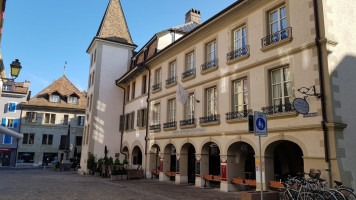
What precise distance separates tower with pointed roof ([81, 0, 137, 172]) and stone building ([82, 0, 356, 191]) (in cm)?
662

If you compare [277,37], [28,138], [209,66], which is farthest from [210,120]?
[28,138]

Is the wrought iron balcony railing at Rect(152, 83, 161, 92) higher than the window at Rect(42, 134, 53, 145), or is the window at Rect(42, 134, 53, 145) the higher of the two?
the wrought iron balcony railing at Rect(152, 83, 161, 92)

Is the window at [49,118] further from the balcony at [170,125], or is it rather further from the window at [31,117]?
the balcony at [170,125]

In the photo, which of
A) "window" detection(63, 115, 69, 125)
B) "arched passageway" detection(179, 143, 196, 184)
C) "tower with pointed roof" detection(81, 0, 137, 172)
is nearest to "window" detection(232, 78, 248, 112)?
"arched passageway" detection(179, 143, 196, 184)

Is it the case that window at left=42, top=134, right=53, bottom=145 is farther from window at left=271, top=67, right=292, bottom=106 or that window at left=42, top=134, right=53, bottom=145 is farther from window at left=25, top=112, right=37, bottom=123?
window at left=271, top=67, right=292, bottom=106

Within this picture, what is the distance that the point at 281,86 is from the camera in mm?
11930

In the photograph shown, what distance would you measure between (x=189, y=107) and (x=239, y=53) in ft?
16.4

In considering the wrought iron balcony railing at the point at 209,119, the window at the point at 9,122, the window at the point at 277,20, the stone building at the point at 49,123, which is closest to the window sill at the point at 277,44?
the window at the point at 277,20

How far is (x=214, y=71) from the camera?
15.8 metres

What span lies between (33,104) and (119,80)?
2075 centimetres

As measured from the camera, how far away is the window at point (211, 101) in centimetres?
1580

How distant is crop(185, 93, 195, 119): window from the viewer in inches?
692

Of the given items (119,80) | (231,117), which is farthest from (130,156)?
(231,117)

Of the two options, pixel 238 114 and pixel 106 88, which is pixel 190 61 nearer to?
pixel 238 114
